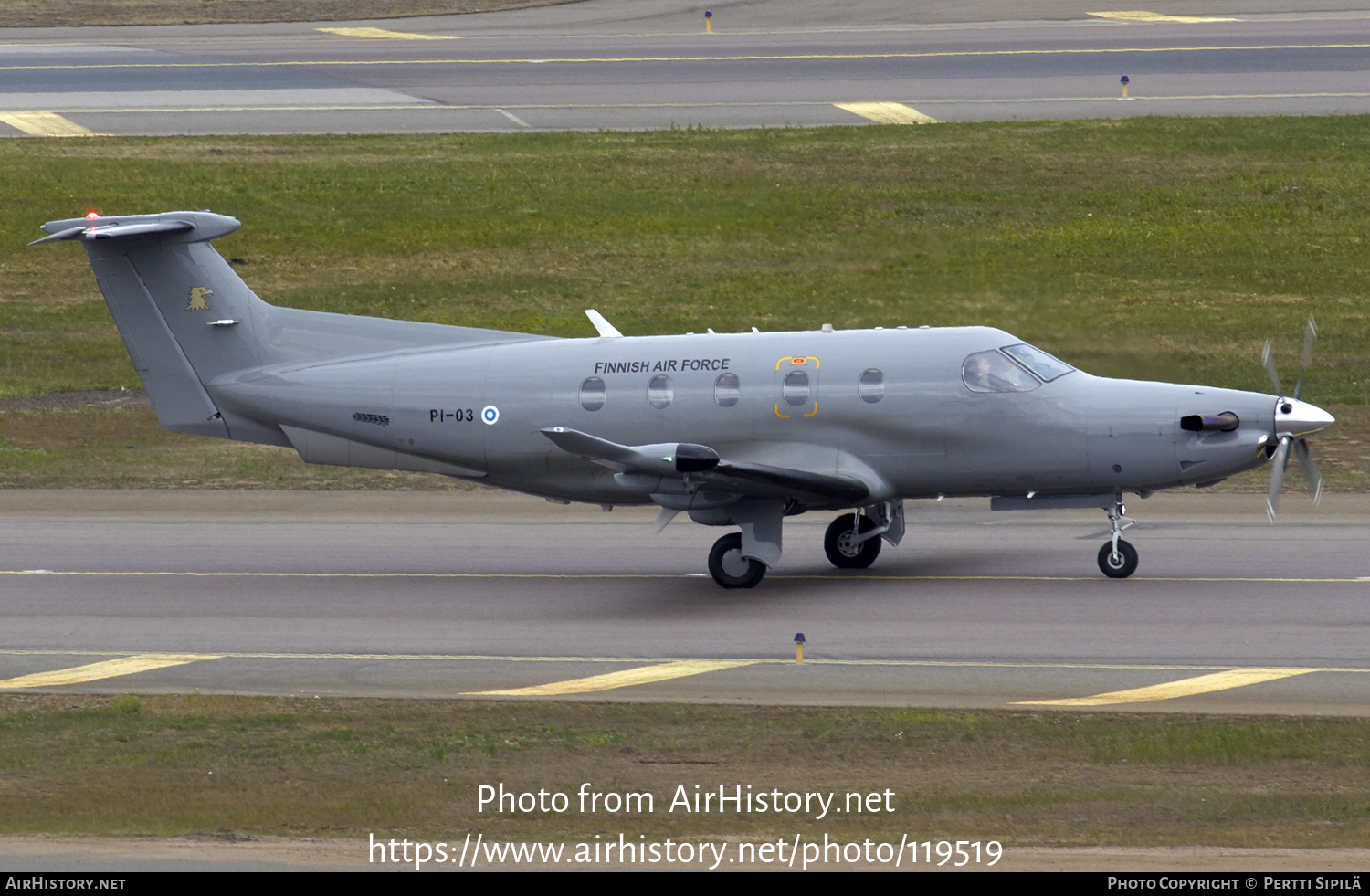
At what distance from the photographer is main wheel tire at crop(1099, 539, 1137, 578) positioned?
21125 millimetres

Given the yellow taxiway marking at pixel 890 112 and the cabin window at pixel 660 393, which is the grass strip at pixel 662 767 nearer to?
the cabin window at pixel 660 393

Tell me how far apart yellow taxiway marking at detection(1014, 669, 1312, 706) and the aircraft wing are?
4684mm

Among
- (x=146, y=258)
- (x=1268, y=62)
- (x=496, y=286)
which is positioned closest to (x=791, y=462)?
(x=146, y=258)

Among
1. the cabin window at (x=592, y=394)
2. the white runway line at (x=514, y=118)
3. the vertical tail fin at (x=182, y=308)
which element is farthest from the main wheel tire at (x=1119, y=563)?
the white runway line at (x=514, y=118)

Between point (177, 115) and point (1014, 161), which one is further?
point (177, 115)

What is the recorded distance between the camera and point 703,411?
21438 millimetres

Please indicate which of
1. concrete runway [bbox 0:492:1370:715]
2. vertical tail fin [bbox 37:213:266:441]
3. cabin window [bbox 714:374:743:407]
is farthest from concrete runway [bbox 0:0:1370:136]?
cabin window [bbox 714:374:743:407]

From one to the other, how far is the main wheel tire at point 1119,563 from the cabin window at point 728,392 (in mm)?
4774

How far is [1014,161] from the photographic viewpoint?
142 feet

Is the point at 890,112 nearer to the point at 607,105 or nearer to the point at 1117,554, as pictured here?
the point at 607,105

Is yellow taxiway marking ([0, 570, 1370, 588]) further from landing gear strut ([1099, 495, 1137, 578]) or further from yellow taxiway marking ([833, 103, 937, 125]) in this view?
yellow taxiway marking ([833, 103, 937, 125])

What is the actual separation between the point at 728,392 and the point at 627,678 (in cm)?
486
